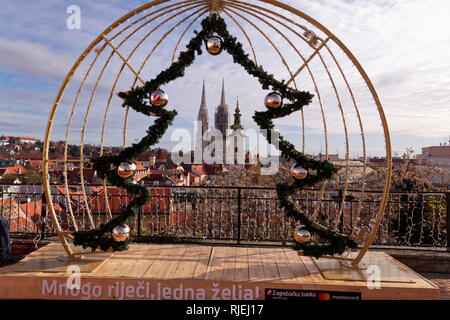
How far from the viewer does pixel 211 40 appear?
10.4 feet

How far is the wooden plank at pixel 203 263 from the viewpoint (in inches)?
113

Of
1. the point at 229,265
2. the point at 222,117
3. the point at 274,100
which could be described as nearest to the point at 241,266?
the point at 229,265

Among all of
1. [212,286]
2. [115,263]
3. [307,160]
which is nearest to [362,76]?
[307,160]

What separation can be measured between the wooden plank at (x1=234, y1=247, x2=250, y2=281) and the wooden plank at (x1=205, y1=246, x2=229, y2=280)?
17 cm

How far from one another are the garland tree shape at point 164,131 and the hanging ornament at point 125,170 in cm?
5

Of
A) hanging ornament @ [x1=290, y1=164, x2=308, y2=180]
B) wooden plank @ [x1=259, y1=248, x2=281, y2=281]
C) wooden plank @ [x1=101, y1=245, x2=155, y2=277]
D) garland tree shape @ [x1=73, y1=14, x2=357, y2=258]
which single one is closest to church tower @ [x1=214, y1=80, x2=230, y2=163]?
wooden plank @ [x1=259, y1=248, x2=281, y2=281]

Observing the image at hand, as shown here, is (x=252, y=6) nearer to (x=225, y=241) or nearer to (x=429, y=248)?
(x=225, y=241)

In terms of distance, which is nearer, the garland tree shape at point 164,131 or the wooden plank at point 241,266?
the wooden plank at point 241,266

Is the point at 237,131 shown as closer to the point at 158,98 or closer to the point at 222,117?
the point at 158,98

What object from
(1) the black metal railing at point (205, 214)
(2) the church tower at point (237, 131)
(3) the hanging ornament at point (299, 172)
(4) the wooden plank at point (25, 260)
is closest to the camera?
(4) the wooden plank at point (25, 260)

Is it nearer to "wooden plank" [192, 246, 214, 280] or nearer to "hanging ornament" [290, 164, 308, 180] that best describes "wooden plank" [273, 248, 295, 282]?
"wooden plank" [192, 246, 214, 280]

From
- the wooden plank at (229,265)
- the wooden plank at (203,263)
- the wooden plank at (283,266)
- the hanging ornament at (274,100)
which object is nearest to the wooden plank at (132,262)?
the wooden plank at (203,263)

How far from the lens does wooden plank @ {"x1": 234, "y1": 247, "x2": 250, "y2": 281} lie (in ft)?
9.43

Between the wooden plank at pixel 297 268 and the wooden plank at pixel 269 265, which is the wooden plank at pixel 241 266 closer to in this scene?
the wooden plank at pixel 269 265
